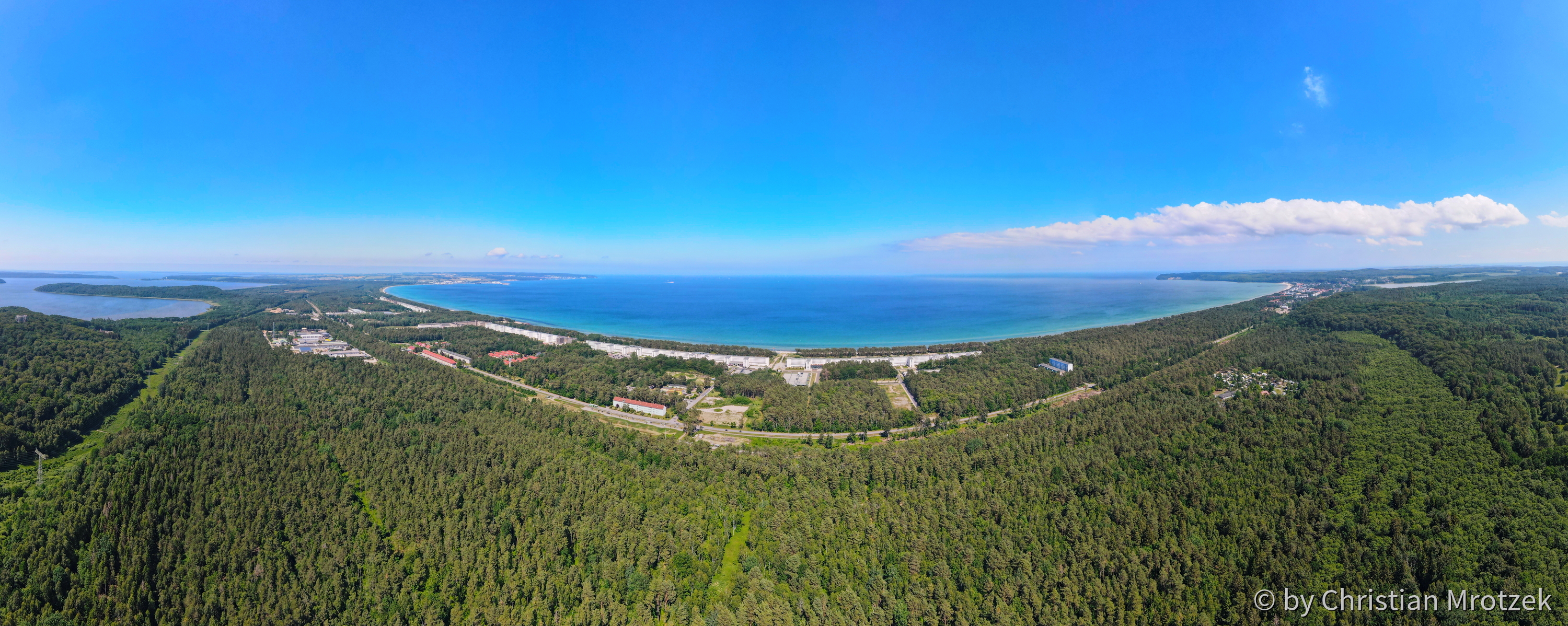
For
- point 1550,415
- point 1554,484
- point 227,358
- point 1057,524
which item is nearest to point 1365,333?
point 1550,415

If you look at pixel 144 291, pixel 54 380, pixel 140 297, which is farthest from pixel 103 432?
pixel 144 291

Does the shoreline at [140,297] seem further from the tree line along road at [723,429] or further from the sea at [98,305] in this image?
the tree line along road at [723,429]

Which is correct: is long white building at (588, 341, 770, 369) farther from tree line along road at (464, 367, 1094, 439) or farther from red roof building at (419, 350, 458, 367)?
red roof building at (419, 350, 458, 367)

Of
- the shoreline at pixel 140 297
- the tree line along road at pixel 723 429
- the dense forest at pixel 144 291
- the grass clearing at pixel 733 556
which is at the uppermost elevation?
the dense forest at pixel 144 291

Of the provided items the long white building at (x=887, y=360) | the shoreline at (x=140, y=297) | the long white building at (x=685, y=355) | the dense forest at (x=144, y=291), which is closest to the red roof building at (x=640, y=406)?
the long white building at (x=685, y=355)

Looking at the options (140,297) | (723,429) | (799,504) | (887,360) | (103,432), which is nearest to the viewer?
(799,504)

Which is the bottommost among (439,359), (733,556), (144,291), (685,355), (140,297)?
(733,556)

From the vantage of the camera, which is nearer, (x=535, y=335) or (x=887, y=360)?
(x=887, y=360)

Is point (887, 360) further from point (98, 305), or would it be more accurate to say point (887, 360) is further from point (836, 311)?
point (98, 305)
